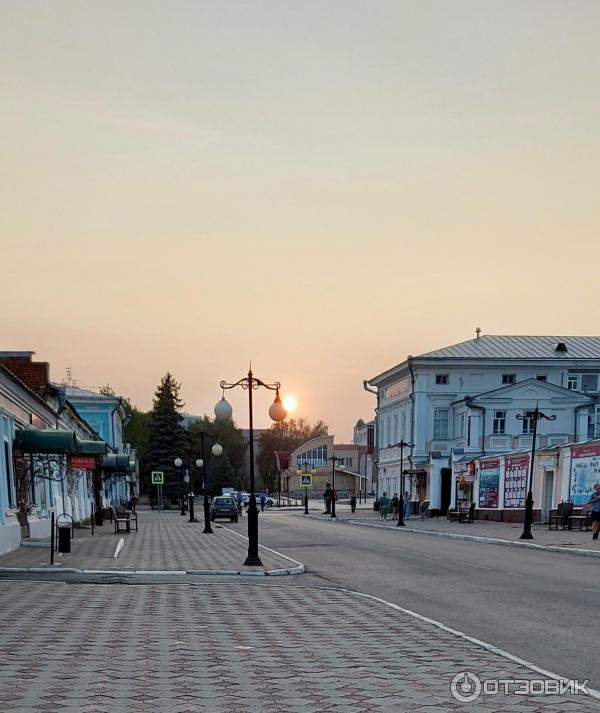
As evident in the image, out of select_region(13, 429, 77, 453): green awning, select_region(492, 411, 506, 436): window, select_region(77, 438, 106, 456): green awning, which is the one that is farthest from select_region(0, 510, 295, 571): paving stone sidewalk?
select_region(492, 411, 506, 436): window

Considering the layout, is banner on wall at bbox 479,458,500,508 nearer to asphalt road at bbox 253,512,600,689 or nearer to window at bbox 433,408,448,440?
window at bbox 433,408,448,440

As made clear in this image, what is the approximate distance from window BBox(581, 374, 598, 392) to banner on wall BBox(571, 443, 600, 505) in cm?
2951

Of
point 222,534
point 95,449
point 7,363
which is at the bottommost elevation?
point 222,534

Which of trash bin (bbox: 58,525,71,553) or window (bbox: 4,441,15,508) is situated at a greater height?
window (bbox: 4,441,15,508)

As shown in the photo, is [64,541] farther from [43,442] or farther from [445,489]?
[445,489]

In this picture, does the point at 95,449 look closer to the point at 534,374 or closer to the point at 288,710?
the point at 288,710

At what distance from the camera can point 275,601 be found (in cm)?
1409

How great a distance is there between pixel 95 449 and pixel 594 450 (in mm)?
19348

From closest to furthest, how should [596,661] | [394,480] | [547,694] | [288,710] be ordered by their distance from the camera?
1. [288,710]
2. [547,694]
3. [596,661]
4. [394,480]

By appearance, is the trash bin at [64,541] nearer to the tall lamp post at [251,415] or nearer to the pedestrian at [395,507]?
the tall lamp post at [251,415]

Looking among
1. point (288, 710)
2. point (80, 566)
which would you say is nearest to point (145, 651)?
point (288, 710)

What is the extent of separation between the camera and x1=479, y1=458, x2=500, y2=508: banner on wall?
4756 centimetres

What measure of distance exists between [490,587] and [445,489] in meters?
44.8

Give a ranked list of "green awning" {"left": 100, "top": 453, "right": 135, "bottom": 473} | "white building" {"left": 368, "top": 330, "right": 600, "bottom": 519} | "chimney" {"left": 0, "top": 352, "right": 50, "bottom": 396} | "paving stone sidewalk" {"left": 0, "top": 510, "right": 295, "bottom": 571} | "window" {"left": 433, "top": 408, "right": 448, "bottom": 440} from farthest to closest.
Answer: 1. "window" {"left": 433, "top": 408, "right": 448, "bottom": 440}
2. "white building" {"left": 368, "top": 330, "right": 600, "bottom": 519}
3. "green awning" {"left": 100, "top": 453, "right": 135, "bottom": 473}
4. "chimney" {"left": 0, "top": 352, "right": 50, "bottom": 396}
5. "paving stone sidewalk" {"left": 0, "top": 510, "right": 295, "bottom": 571}
